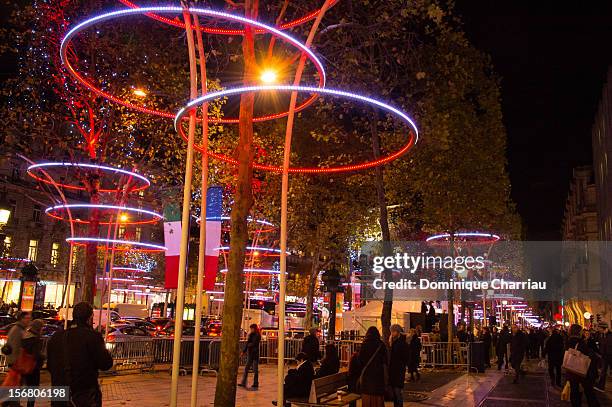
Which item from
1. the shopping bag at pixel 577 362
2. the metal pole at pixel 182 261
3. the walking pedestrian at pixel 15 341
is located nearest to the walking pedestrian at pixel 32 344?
the walking pedestrian at pixel 15 341

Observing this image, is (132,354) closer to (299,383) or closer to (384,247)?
(384,247)

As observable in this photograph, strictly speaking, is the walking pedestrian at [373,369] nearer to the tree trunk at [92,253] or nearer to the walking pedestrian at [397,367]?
the walking pedestrian at [397,367]

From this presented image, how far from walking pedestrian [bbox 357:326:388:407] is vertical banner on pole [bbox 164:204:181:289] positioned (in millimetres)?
3397

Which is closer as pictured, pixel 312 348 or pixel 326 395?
pixel 326 395

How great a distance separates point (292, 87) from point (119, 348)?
13.9 metres

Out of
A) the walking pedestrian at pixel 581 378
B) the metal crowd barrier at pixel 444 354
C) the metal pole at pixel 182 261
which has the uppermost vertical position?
the metal pole at pixel 182 261

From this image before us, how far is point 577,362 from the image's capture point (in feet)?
37.9

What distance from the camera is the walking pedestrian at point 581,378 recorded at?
463 inches

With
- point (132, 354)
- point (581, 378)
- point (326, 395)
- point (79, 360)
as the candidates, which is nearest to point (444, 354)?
point (132, 354)

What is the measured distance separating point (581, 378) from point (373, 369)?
4.90m

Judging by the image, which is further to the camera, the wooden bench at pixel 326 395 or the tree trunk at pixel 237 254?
the wooden bench at pixel 326 395

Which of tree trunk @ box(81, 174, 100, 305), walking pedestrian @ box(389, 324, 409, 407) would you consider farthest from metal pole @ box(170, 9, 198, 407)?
tree trunk @ box(81, 174, 100, 305)

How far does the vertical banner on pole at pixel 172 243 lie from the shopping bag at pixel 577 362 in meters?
7.92

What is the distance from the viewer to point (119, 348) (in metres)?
19.3
